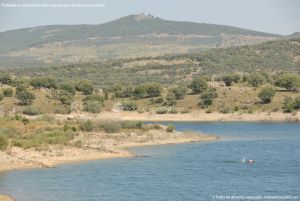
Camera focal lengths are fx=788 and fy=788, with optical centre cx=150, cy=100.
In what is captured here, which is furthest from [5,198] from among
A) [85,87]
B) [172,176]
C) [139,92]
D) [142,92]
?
[85,87]

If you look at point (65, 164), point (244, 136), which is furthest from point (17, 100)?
point (65, 164)

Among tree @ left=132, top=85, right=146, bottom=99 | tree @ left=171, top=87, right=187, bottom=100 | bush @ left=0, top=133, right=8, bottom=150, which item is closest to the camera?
bush @ left=0, top=133, right=8, bottom=150

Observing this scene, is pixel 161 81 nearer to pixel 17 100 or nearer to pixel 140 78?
pixel 140 78

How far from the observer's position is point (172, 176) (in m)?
53.4

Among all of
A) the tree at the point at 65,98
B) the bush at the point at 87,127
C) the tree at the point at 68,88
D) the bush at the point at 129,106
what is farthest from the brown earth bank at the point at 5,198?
the tree at the point at 68,88

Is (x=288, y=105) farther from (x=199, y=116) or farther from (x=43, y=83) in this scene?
(x=43, y=83)

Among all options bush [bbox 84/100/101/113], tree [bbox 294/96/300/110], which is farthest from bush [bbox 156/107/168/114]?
tree [bbox 294/96/300/110]

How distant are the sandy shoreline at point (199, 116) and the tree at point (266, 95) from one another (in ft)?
13.2

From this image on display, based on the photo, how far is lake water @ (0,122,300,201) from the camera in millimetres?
46406

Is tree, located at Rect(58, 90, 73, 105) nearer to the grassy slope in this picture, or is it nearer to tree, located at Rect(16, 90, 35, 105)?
the grassy slope

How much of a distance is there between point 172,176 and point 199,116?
68.8 m

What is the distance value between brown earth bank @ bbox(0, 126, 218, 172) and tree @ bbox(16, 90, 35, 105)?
39.6 metres

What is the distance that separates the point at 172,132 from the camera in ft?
275

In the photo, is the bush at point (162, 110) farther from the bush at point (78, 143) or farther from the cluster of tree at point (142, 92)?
the bush at point (78, 143)
